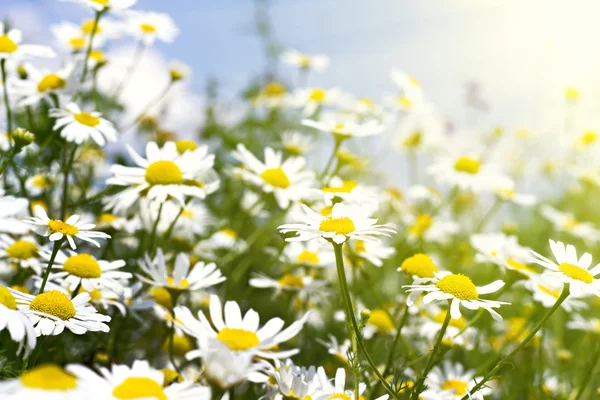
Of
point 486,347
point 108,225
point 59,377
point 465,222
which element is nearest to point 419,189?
point 486,347

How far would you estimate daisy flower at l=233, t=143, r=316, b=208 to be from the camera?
2398 mm

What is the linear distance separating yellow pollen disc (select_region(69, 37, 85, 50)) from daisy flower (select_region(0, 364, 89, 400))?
2.45 meters

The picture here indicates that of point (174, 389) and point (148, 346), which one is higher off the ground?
point (174, 389)

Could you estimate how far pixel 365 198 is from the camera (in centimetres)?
208

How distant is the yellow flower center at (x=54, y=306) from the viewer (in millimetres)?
1490

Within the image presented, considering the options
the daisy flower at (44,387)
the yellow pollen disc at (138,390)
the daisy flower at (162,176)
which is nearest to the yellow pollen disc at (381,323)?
the daisy flower at (162,176)

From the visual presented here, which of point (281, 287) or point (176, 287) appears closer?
point (176, 287)

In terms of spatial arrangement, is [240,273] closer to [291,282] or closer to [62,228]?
[291,282]

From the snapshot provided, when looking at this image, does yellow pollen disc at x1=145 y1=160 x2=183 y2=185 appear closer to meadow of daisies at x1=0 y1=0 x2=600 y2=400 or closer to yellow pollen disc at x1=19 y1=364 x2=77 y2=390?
meadow of daisies at x1=0 y1=0 x2=600 y2=400

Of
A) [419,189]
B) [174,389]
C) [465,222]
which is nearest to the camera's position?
[174,389]

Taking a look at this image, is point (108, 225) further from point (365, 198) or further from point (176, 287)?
point (365, 198)

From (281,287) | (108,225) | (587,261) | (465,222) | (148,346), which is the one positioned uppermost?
(587,261)

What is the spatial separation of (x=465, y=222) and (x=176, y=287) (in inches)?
150

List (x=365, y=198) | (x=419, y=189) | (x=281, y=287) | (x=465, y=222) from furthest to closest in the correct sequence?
1. (x=465, y=222)
2. (x=419, y=189)
3. (x=281, y=287)
4. (x=365, y=198)
